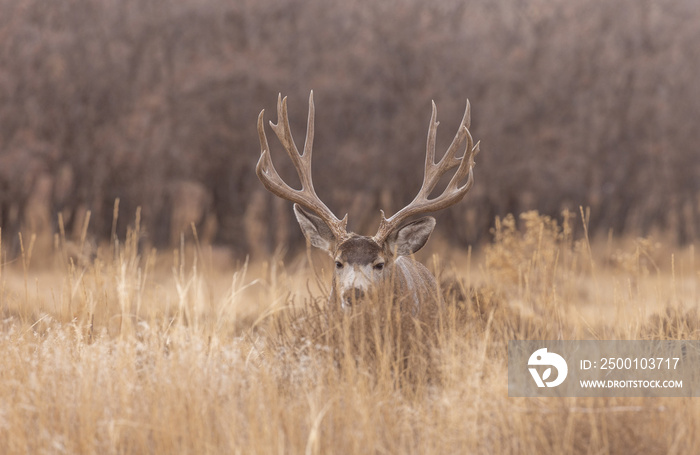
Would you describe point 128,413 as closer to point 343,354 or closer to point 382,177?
point 343,354

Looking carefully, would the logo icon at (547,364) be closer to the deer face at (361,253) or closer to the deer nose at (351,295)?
the deer face at (361,253)

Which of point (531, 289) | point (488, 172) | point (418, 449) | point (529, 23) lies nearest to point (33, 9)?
point (488, 172)

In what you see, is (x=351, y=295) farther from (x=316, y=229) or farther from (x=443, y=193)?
(x=443, y=193)

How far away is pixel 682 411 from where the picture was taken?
12.6 feet

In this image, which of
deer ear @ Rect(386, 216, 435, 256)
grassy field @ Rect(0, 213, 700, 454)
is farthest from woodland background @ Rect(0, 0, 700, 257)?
grassy field @ Rect(0, 213, 700, 454)

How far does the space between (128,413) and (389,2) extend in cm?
1750

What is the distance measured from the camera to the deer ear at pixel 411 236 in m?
A: 5.80

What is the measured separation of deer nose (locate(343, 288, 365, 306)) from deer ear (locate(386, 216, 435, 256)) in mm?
716

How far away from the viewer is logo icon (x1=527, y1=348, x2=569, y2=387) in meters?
4.25

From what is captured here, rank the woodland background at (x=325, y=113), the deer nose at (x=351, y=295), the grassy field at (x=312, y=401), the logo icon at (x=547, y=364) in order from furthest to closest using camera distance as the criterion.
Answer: the woodland background at (x=325, y=113) < the deer nose at (x=351, y=295) < the logo icon at (x=547, y=364) < the grassy field at (x=312, y=401)

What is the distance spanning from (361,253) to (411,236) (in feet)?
1.58

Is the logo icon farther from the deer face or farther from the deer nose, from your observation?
the deer nose

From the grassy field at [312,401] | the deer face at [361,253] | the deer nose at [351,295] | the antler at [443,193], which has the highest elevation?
the antler at [443,193]

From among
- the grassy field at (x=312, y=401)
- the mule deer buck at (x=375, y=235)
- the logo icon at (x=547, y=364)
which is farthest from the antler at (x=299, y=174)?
the logo icon at (x=547, y=364)
